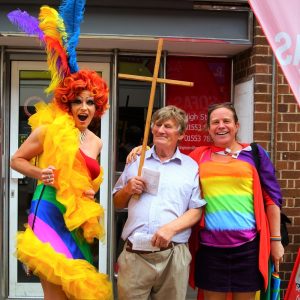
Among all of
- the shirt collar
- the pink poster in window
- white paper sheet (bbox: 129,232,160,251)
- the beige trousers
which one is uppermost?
the pink poster in window

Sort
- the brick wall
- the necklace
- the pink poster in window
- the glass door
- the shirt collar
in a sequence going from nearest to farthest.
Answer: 1. the necklace
2. the shirt collar
3. the brick wall
4. the glass door
5. the pink poster in window

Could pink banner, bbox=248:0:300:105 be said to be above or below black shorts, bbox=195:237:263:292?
above

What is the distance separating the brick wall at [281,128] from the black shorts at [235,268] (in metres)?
1.92

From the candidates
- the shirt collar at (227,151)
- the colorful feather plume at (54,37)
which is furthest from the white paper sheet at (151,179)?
the colorful feather plume at (54,37)

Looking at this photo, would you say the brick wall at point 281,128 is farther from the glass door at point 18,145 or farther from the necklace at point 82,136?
the necklace at point 82,136

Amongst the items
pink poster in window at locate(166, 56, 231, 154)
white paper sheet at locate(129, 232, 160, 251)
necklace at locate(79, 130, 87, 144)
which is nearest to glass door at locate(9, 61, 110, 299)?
pink poster in window at locate(166, 56, 231, 154)

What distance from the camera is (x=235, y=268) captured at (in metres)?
3.33

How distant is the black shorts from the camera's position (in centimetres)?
333

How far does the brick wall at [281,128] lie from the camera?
5129 millimetres

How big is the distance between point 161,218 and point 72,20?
128 centimetres

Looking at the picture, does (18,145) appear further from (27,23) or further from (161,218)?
(161,218)

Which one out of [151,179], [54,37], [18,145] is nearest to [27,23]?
[54,37]

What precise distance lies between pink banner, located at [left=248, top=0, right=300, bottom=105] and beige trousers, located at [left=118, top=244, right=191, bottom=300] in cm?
119

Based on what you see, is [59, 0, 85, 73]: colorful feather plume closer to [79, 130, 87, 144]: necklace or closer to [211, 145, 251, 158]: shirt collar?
[79, 130, 87, 144]: necklace
